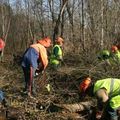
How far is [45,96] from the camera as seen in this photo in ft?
33.3

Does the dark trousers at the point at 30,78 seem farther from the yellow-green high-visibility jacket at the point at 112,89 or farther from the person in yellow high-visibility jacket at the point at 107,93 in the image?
the yellow-green high-visibility jacket at the point at 112,89

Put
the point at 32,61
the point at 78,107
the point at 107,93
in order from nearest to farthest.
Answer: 1. the point at 107,93
2. the point at 78,107
3. the point at 32,61

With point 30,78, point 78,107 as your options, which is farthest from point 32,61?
point 78,107

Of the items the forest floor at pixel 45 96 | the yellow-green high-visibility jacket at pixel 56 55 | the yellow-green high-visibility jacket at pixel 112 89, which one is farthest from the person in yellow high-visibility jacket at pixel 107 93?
the yellow-green high-visibility jacket at pixel 56 55

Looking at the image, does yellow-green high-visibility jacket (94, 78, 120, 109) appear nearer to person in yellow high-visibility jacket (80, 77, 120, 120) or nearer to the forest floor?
person in yellow high-visibility jacket (80, 77, 120, 120)

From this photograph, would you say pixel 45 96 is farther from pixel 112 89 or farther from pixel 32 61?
pixel 112 89

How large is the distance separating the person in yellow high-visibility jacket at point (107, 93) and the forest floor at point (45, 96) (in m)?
1.27

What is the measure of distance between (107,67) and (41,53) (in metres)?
2.91

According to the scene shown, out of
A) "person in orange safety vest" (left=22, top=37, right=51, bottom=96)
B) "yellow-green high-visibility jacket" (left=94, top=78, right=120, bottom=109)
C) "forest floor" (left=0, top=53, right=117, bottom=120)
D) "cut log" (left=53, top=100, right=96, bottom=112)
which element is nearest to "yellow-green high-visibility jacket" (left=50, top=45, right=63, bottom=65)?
"forest floor" (left=0, top=53, right=117, bottom=120)

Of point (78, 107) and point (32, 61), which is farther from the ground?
point (32, 61)

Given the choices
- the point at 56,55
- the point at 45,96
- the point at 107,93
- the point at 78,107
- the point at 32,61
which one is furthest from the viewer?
the point at 56,55

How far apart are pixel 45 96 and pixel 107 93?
343 centimetres

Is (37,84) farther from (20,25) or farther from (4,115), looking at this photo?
(20,25)

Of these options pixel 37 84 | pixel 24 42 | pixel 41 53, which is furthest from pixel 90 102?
pixel 24 42
